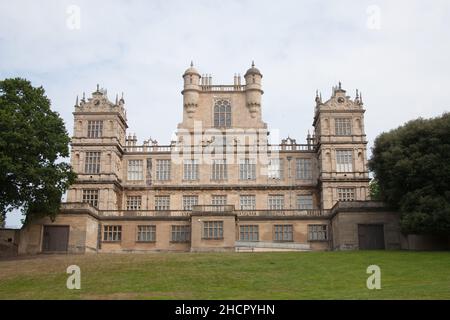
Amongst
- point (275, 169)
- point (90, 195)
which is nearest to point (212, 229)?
point (275, 169)

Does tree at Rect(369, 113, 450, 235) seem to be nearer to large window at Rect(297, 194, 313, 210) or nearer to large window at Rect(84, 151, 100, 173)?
large window at Rect(297, 194, 313, 210)

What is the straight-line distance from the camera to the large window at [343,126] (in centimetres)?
6247

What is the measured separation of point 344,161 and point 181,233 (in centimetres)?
1903

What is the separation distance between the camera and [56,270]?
36.9 meters

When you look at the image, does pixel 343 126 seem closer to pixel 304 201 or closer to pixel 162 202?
pixel 304 201

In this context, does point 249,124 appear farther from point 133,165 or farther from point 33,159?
point 33,159

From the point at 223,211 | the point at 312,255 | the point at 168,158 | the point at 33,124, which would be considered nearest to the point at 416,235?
the point at 312,255

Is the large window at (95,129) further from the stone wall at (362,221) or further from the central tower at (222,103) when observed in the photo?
the stone wall at (362,221)

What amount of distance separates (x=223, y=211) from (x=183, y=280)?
2232 centimetres

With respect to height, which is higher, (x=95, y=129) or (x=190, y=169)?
(x=95, y=129)

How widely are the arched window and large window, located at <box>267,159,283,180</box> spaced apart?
6945mm

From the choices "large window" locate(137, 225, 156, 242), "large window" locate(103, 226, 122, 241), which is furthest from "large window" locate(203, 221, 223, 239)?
"large window" locate(103, 226, 122, 241)

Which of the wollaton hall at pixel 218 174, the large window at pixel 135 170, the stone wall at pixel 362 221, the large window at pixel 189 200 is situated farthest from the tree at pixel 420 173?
the large window at pixel 135 170

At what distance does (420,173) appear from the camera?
1809 inches
